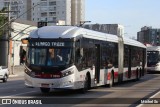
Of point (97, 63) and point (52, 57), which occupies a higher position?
point (52, 57)

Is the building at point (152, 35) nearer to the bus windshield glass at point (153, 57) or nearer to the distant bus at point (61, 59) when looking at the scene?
the bus windshield glass at point (153, 57)

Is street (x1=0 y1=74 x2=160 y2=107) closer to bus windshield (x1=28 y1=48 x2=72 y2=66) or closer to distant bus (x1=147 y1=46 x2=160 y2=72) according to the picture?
bus windshield (x1=28 y1=48 x2=72 y2=66)

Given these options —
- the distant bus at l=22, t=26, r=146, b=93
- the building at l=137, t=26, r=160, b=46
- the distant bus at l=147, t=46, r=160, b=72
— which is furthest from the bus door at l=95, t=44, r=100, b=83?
the building at l=137, t=26, r=160, b=46

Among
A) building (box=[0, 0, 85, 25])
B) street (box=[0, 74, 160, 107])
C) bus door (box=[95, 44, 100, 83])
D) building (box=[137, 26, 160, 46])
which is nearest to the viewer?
street (box=[0, 74, 160, 107])

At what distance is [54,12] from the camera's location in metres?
144

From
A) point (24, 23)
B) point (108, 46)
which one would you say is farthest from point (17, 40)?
point (108, 46)

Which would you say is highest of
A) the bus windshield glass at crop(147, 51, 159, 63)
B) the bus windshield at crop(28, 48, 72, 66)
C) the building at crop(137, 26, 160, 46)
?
the building at crop(137, 26, 160, 46)

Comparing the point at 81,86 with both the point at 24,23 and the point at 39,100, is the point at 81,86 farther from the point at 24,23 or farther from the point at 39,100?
the point at 24,23

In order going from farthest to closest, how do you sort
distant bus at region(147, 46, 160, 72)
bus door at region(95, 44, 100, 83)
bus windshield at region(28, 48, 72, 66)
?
distant bus at region(147, 46, 160, 72) → bus door at region(95, 44, 100, 83) → bus windshield at region(28, 48, 72, 66)

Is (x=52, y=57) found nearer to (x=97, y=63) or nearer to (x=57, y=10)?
(x=97, y=63)

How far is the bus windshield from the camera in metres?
20.0

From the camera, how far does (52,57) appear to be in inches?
790

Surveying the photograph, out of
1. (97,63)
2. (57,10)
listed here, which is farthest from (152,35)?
(97,63)

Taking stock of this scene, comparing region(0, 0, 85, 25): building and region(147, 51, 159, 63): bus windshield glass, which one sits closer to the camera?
region(147, 51, 159, 63): bus windshield glass
